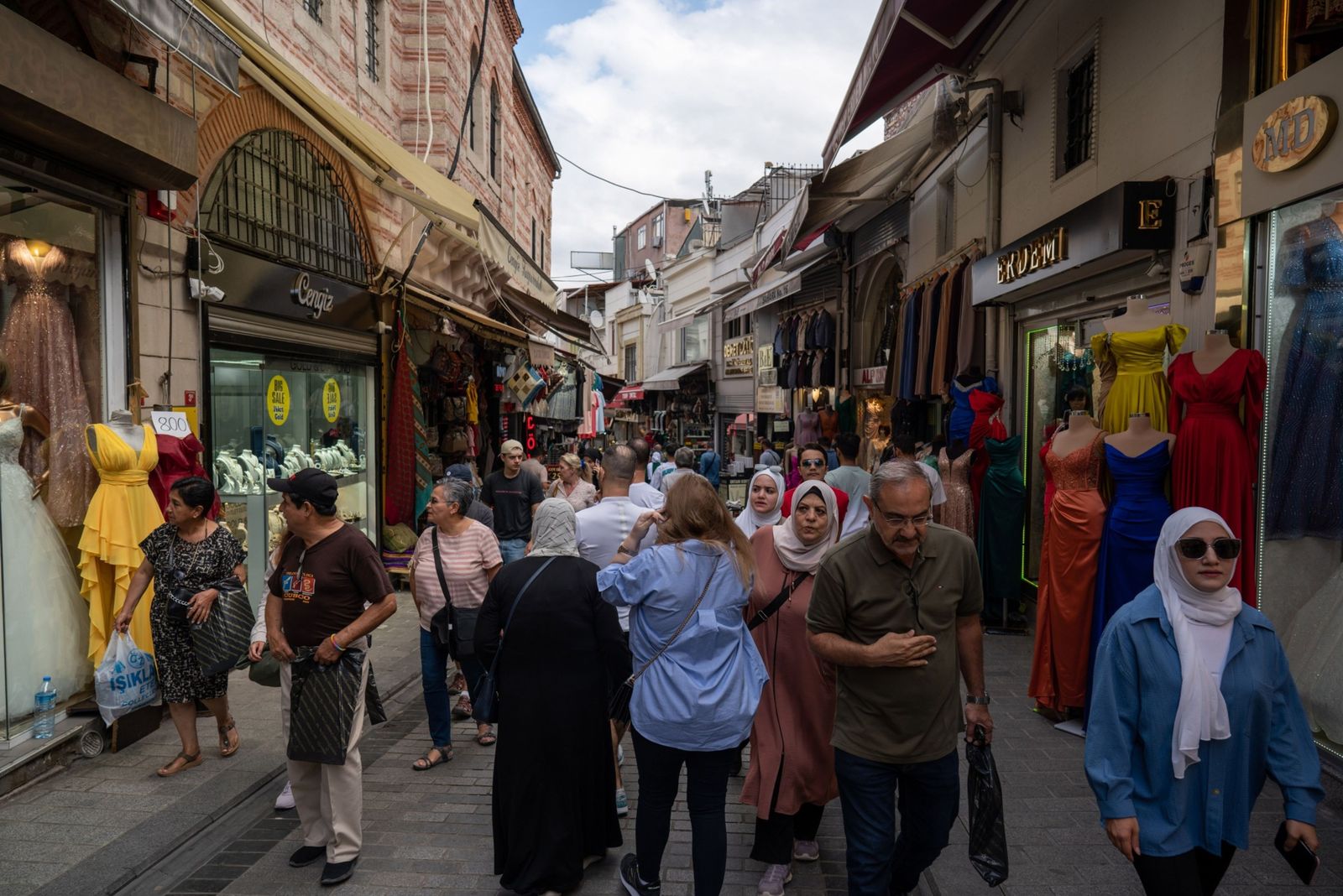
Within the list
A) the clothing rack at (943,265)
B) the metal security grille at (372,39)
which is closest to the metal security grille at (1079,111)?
the clothing rack at (943,265)

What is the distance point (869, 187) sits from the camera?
1175cm

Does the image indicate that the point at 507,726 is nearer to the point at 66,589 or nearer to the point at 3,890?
the point at 3,890

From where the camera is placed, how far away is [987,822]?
3.04 m

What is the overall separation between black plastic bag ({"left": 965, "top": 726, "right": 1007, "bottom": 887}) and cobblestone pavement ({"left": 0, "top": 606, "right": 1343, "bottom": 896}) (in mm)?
790

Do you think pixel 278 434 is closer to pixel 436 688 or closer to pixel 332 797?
pixel 436 688

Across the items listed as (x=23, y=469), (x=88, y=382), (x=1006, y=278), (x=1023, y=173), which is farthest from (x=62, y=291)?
(x=1023, y=173)

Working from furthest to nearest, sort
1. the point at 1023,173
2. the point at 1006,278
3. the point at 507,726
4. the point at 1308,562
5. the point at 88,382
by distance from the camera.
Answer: the point at 1023,173, the point at 1006,278, the point at 88,382, the point at 1308,562, the point at 507,726

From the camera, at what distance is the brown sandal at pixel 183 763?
490 centimetres

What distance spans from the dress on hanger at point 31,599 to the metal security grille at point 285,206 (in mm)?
2482

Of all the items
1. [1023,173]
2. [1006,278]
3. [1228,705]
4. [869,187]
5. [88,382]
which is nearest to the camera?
[1228,705]

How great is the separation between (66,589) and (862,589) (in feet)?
15.9

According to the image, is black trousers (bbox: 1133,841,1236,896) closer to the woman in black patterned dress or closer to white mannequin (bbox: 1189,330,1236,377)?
white mannequin (bbox: 1189,330,1236,377)

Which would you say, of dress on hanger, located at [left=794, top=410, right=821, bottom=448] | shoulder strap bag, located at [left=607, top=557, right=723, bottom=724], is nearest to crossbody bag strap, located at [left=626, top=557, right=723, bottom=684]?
shoulder strap bag, located at [left=607, top=557, right=723, bottom=724]

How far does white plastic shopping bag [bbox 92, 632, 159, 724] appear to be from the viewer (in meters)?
4.95
